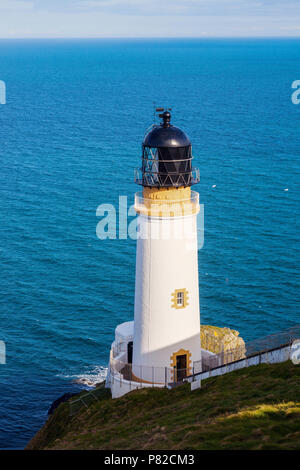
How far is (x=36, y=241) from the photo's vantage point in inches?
3162

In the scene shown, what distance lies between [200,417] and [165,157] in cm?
1339

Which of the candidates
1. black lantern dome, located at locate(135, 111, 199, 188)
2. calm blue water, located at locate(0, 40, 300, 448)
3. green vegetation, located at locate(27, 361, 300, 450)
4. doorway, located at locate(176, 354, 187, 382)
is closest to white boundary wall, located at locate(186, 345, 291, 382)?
green vegetation, located at locate(27, 361, 300, 450)

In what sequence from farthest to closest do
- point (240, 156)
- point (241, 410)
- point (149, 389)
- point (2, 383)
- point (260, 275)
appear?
point (240, 156) < point (260, 275) < point (2, 383) < point (149, 389) < point (241, 410)

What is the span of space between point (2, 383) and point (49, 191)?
2069 inches

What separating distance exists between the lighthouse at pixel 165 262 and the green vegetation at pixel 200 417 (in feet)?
6.56

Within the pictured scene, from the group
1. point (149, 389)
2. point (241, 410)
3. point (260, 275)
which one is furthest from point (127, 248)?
point (241, 410)

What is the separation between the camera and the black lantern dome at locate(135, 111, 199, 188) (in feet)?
107

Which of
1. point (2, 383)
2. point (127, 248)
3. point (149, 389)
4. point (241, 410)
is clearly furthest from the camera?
point (127, 248)

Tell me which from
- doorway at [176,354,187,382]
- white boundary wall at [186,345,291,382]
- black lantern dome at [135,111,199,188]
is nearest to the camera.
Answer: white boundary wall at [186,345,291,382]

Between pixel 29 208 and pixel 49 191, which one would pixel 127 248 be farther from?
pixel 49 191
